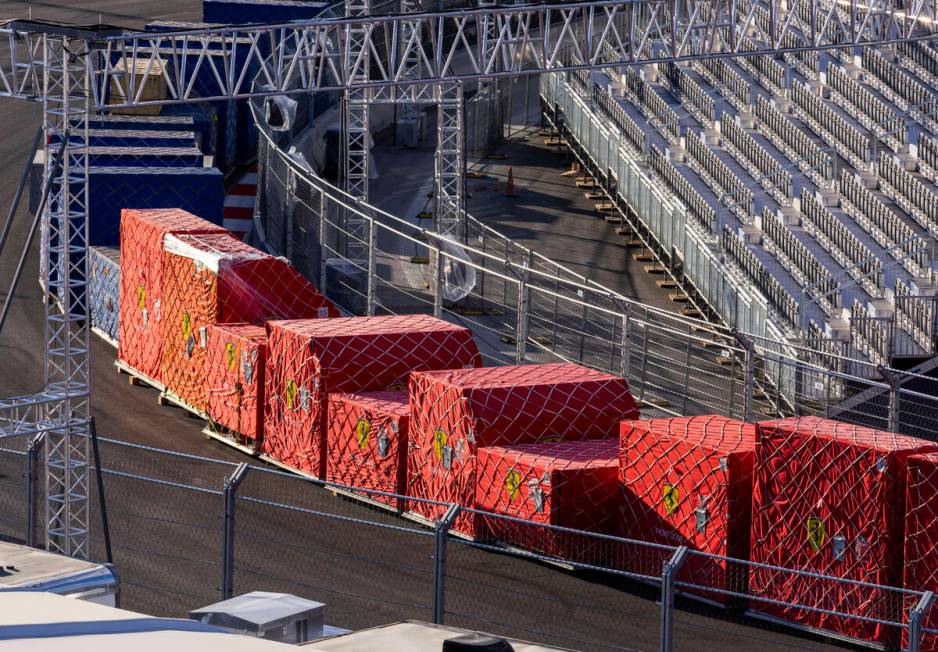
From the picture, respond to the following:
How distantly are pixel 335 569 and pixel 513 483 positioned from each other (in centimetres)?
255

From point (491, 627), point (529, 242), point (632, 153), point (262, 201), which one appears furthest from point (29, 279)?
point (491, 627)

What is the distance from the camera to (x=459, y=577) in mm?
18734

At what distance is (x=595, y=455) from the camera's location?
780 inches

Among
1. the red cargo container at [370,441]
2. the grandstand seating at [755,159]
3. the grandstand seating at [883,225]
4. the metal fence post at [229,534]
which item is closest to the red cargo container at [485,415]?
the red cargo container at [370,441]

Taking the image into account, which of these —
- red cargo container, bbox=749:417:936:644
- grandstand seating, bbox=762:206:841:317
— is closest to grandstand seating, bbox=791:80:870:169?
grandstand seating, bbox=762:206:841:317

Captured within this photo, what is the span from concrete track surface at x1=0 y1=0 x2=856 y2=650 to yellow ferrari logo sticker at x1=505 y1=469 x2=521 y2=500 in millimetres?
776

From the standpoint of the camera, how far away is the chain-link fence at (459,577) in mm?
16734

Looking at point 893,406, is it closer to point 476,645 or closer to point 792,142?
point 476,645

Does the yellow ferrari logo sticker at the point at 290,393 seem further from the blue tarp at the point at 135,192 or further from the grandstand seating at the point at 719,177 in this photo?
the grandstand seating at the point at 719,177

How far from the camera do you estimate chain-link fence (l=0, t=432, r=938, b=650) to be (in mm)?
16734

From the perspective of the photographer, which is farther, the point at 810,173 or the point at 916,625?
the point at 810,173

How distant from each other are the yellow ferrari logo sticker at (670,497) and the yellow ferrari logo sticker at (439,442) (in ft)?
9.75

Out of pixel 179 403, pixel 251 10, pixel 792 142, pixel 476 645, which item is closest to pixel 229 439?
pixel 179 403

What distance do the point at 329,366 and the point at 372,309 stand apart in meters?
5.66
